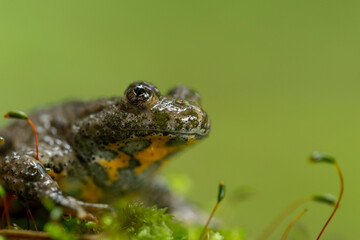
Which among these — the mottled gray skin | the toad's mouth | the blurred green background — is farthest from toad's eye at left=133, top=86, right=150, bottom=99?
the blurred green background

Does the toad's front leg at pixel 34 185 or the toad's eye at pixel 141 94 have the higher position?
the toad's eye at pixel 141 94

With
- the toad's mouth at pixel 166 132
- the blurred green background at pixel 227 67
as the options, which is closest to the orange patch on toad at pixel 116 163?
the toad's mouth at pixel 166 132

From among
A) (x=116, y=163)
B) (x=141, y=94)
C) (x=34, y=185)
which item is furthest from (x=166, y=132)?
(x=34, y=185)

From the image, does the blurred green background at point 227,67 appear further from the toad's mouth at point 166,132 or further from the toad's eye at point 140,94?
the toad's eye at point 140,94

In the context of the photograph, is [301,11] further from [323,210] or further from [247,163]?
[323,210]

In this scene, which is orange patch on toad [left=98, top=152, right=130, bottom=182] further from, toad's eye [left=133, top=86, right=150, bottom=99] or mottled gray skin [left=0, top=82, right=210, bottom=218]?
toad's eye [left=133, top=86, right=150, bottom=99]

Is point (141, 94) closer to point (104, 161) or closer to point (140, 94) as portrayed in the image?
point (140, 94)

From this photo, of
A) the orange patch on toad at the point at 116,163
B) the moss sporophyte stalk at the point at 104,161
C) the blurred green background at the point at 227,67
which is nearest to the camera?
the moss sporophyte stalk at the point at 104,161
